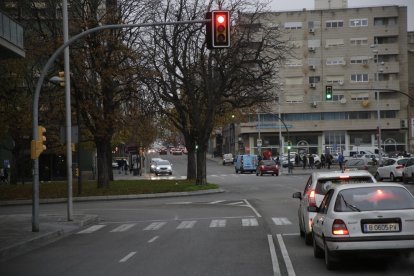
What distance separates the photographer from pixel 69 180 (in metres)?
22.9

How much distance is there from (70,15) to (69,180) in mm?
17545

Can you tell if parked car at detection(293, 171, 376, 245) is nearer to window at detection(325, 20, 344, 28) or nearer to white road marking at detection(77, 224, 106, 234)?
white road marking at detection(77, 224, 106, 234)

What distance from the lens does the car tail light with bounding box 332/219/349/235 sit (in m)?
10.0

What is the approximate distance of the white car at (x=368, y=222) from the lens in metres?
9.84

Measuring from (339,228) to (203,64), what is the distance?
109 ft

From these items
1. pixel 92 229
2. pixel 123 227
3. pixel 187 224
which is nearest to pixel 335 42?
pixel 187 224

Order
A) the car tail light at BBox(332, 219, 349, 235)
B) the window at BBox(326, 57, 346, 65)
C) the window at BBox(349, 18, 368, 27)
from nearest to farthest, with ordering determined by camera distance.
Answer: the car tail light at BBox(332, 219, 349, 235)
the window at BBox(349, 18, 368, 27)
the window at BBox(326, 57, 346, 65)

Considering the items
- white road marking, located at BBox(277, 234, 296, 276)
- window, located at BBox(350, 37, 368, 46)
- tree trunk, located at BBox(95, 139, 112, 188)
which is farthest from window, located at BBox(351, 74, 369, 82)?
white road marking, located at BBox(277, 234, 296, 276)

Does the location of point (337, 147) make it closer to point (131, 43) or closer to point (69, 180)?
point (131, 43)

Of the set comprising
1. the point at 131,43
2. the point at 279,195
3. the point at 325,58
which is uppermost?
the point at 325,58

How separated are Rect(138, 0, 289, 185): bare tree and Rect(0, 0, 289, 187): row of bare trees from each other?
0.07m

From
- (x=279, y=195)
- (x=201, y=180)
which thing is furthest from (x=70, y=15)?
(x=279, y=195)

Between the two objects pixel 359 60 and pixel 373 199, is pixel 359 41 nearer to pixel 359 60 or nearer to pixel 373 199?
pixel 359 60

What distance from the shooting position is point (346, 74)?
95250 mm
